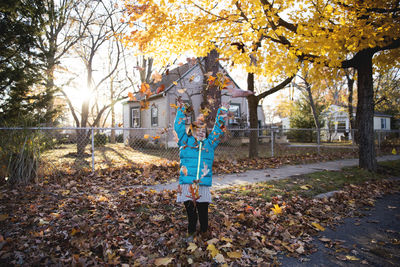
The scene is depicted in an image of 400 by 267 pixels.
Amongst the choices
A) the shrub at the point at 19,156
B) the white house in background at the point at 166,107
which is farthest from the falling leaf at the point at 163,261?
the white house in background at the point at 166,107

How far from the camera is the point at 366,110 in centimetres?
728

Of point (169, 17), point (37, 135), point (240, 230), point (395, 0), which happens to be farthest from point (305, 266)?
point (169, 17)

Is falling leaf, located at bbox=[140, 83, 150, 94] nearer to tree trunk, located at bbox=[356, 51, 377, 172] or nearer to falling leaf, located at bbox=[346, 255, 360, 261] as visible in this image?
falling leaf, located at bbox=[346, 255, 360, 261]

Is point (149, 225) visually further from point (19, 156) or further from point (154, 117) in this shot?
point (154, 117)

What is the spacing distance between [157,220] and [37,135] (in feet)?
14.2

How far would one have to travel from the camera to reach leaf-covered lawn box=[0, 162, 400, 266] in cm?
257

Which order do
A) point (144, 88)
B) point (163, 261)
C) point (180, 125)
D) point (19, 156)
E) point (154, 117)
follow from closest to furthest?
point (163, 261) < point (144, 88) < point (180, 125) < point (19, 156) < point (154, 117)

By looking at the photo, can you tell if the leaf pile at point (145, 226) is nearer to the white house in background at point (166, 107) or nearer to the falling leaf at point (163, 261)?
the falling leaf at point (163, 261)

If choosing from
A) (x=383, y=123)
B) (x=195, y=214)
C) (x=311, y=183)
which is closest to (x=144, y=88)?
(x=195, y=214)

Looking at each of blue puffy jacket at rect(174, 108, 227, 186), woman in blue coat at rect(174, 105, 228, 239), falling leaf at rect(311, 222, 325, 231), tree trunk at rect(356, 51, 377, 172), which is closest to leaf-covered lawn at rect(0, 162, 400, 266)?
falling leaf at rect(311, 222, 325, 231)

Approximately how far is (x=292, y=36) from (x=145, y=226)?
6.82 meters

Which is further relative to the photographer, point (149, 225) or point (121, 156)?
point (121, 156)

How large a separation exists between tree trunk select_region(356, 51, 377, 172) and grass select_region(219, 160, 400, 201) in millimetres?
504

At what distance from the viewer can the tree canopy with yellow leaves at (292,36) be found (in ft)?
19.9
